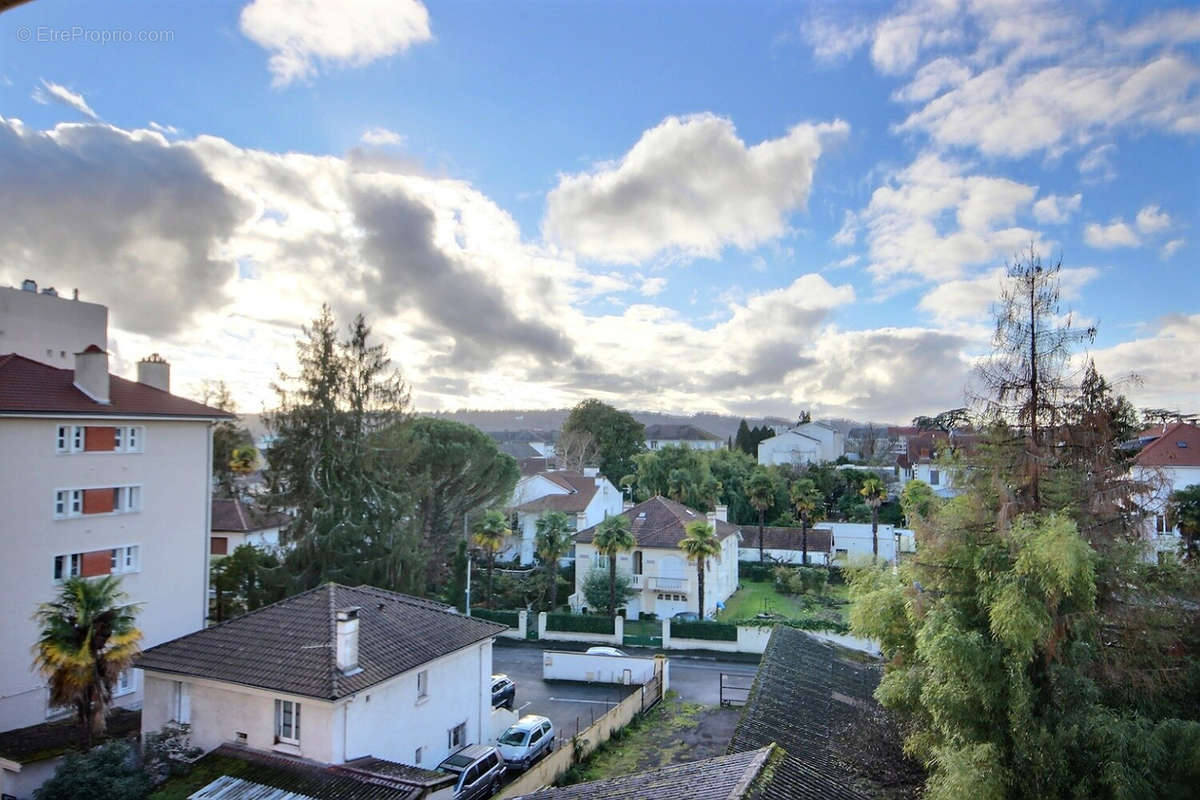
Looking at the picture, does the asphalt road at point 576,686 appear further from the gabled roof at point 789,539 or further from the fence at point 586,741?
the gabled roof at point 789,539

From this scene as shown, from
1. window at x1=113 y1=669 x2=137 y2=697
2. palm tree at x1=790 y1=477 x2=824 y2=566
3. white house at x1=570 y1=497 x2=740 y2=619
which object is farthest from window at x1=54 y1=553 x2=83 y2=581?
palm tree at x1=790 y1=477 x2=824 y2=566

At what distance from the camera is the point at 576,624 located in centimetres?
3136

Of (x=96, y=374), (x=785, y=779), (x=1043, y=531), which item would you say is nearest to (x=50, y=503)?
(x=96, y=374)

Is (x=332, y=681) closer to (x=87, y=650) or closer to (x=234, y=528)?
(x=87, y=650)

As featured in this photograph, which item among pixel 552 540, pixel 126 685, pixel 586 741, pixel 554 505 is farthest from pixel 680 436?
pixel 126 685

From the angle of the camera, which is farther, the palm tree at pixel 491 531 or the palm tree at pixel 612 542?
the palm tree at pixel 491 531

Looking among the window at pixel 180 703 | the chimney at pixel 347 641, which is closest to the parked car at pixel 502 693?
the chimney at pixel 347 641

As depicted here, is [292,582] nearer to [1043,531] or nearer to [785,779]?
[785,779]

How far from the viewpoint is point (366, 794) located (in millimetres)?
12312

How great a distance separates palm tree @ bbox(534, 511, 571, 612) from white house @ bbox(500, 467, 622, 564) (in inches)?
185

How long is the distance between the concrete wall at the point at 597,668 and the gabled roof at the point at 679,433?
9276cm

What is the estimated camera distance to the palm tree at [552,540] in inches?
1340

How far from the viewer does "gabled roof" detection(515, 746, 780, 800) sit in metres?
9.21

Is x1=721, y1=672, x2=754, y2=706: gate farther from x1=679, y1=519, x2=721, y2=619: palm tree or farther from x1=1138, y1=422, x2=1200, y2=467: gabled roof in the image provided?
x1=1138, y1=422, x2=1200, y2=467: gabled roof
